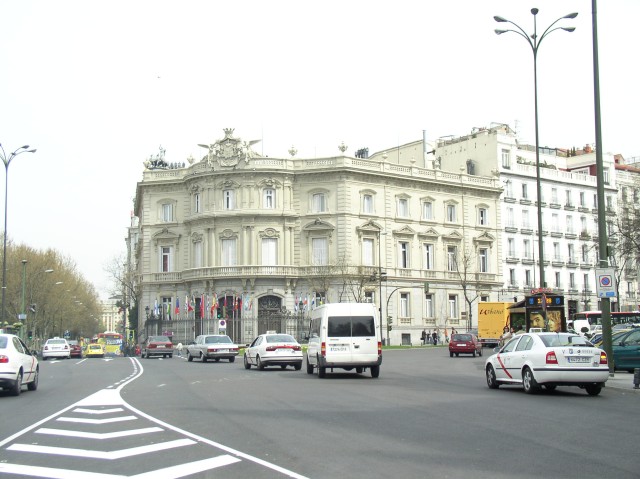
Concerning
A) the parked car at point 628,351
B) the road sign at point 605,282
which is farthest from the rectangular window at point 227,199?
the road sign at point 605,282

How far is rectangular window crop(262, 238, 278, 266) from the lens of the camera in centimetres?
7069

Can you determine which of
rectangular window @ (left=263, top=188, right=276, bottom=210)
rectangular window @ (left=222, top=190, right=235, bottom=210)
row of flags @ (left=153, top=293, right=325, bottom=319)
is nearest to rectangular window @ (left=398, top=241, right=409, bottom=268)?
row of flags @ (left=153, top=293, right=325, bottom=319)

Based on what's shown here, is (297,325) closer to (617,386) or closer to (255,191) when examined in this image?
(255,191)

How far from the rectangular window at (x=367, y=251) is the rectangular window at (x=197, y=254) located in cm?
1419

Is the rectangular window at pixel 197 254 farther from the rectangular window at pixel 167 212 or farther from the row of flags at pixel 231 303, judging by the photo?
the rectangular window at pixel 167 212

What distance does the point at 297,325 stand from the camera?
69188 millimetres

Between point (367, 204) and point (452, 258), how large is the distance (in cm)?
1103

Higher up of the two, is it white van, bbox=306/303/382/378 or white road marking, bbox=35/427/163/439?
white van, bbox=306/303/382/378

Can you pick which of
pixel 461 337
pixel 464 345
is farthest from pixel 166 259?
pixel 464 345

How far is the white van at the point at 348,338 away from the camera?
27.1 meters

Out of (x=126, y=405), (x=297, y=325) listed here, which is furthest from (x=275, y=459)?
(x=297, y=325)

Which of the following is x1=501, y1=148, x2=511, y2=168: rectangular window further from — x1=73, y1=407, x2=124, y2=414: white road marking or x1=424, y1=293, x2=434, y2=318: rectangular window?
x1=73, y1=407, x2=124, y2=414: white road marking

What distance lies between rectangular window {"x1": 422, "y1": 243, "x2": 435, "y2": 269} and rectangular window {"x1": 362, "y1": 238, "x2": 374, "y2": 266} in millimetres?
5980

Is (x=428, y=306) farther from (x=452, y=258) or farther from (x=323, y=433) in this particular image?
(x=323, y=433)
